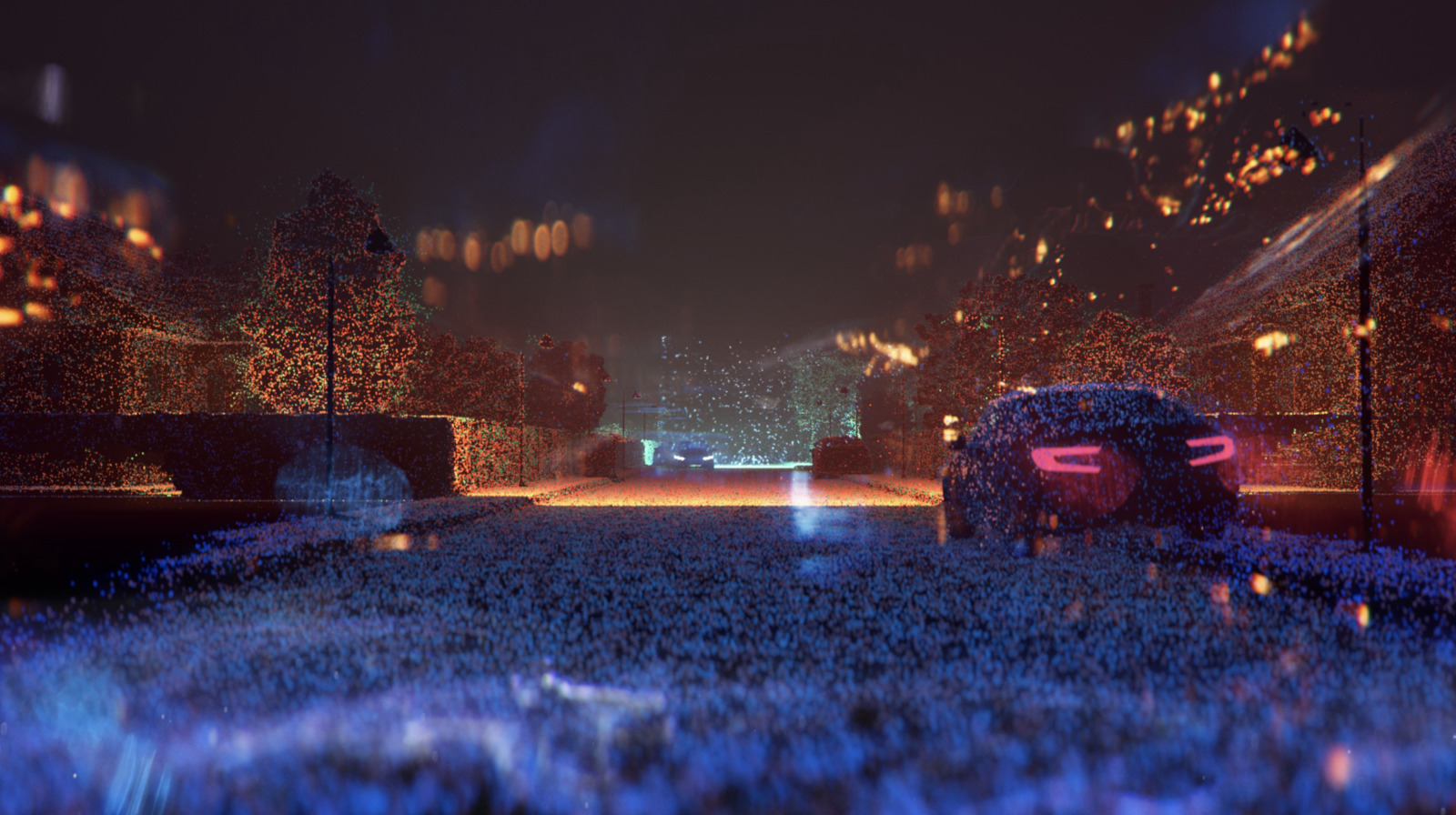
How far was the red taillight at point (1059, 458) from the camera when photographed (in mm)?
8680

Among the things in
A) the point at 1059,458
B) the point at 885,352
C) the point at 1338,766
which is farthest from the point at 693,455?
the point at 1338,766

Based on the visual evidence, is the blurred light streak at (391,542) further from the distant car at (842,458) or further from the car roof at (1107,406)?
the distant car at (842,458)

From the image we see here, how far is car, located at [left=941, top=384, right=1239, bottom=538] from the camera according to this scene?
8547 millimetres

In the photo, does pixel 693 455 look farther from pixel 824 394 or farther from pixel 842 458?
pixel 824 394

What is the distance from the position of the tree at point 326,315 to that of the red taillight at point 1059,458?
26150mm

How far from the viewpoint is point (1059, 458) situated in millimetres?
8828

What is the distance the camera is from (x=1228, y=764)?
3.29 m

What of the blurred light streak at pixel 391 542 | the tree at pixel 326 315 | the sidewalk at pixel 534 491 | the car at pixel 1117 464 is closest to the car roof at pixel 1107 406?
the car at pixel 1117 464

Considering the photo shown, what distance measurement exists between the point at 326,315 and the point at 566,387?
2177 inches

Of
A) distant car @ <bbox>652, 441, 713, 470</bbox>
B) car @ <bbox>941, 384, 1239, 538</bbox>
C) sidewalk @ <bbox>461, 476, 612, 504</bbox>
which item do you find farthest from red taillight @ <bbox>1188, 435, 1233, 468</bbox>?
distant car @ <bbox>652, 441, 713, 470</bbox>

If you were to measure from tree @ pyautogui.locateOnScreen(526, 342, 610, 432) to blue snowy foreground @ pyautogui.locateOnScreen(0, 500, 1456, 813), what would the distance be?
75.5 meters

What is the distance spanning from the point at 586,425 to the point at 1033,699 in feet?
264

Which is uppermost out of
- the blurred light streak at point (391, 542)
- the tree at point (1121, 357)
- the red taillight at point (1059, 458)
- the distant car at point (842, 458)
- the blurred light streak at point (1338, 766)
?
the tree at point (1121, 357)

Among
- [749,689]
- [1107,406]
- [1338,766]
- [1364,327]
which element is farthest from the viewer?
[1364,327]
